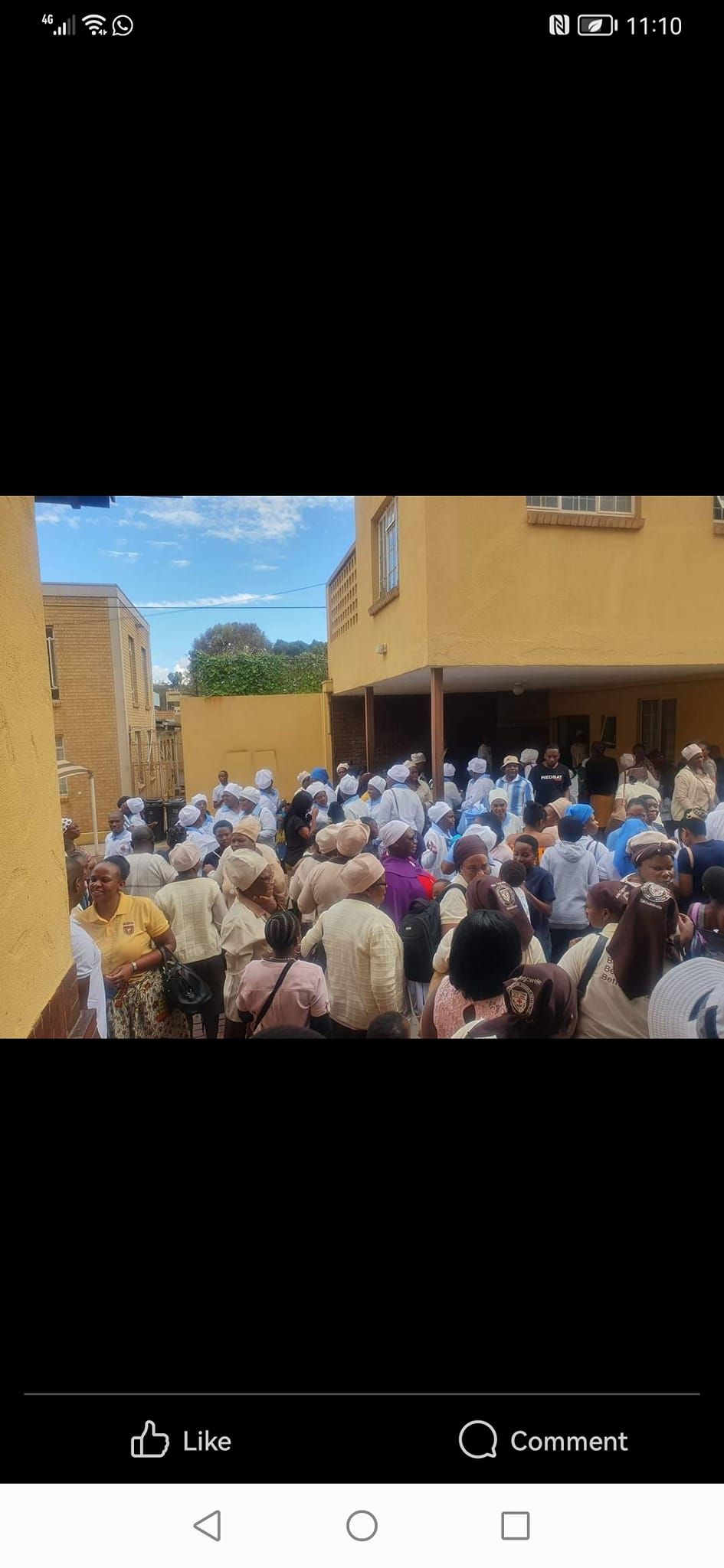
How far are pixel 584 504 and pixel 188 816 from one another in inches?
128

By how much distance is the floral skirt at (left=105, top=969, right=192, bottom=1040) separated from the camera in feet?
6.55

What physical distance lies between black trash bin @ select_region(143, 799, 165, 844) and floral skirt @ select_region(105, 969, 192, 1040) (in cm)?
214

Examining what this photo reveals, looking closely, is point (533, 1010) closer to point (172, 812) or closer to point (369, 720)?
point (172, 812)

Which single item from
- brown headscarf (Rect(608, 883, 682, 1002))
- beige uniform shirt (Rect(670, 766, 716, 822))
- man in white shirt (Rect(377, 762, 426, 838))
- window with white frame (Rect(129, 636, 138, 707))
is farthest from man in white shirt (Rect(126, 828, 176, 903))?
beige uniform shirt (Rect(670, 766, 716, 822))

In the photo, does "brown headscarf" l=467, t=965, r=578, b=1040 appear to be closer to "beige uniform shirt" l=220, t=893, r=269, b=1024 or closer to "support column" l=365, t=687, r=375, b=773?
"beige uniform shirt" l=220, t=893, r=269, b=1024

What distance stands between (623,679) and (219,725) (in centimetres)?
482

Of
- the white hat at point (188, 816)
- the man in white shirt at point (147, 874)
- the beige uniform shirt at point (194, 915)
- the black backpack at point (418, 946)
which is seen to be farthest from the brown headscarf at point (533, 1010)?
the white hat at point (188, 816)

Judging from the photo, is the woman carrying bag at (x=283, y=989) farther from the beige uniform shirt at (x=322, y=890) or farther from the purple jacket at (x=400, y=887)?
the purple jacket at (x=400, y=887)

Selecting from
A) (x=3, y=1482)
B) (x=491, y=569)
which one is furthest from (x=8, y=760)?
(x=491, y=569)

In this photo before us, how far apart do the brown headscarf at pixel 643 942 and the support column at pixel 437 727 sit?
101 inches

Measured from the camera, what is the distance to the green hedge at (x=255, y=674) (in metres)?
8.63

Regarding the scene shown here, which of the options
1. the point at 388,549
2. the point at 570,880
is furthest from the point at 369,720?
the point at 570,880
